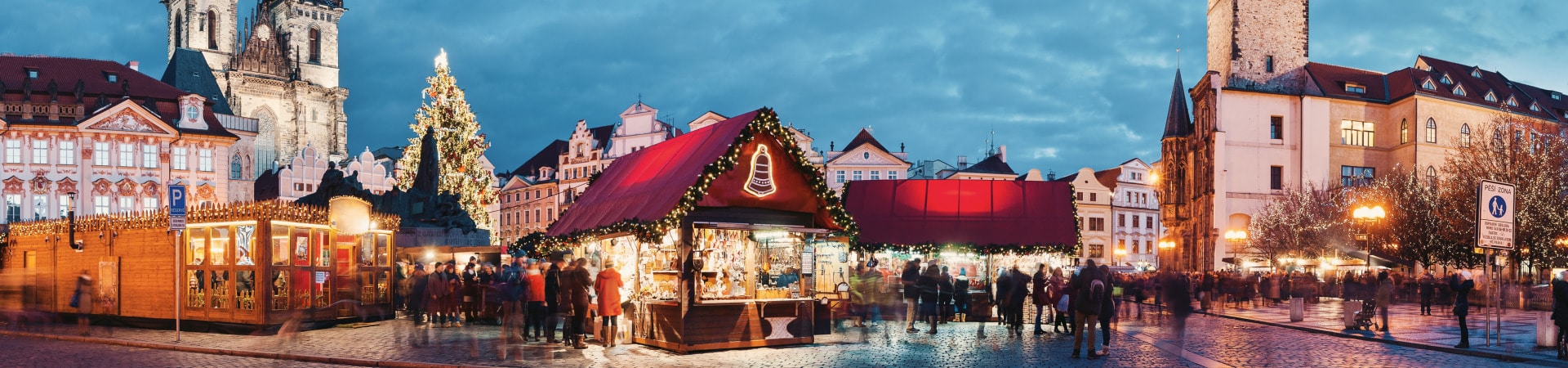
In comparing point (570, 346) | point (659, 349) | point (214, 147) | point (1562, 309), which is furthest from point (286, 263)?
point (214, 147)

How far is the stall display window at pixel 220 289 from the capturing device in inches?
768

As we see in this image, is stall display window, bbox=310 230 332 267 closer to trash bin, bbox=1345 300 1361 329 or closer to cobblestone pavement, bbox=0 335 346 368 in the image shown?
cobblestone pavement, bbox=0 335 346 368

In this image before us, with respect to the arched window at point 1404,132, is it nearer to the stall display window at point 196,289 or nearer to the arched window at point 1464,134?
the arched window at point 1464,134

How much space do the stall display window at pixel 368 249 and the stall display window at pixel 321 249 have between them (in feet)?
5.03

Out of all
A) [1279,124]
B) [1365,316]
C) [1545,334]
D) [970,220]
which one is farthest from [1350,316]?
[1279,124]

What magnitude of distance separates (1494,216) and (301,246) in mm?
18244

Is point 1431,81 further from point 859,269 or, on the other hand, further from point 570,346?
point 570,346

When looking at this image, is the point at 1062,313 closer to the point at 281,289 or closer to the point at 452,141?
the point at 281,289

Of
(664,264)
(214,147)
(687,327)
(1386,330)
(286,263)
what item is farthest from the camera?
(214,147)

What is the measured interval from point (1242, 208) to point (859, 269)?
38.8 m

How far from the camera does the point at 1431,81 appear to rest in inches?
2298

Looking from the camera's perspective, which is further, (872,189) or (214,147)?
(214,147)

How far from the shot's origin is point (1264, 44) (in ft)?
192

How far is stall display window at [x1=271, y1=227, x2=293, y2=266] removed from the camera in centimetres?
1952
